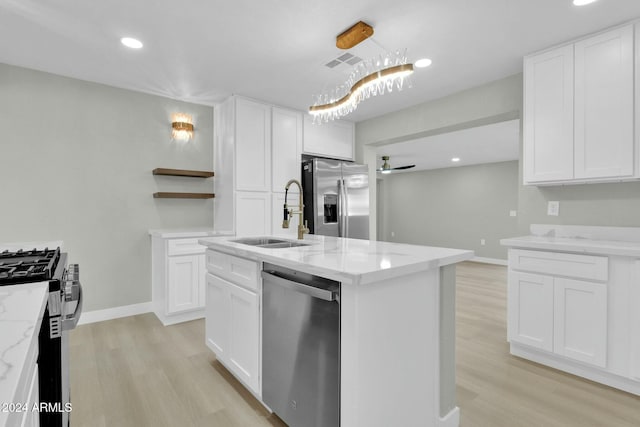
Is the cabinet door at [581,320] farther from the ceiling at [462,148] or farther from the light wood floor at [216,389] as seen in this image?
the ceiling at [462,148]

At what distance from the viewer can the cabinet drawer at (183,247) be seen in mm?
3176

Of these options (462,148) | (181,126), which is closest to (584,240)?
(462,148)

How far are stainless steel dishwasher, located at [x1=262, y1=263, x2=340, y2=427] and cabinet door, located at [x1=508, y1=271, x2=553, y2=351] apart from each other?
1901mm

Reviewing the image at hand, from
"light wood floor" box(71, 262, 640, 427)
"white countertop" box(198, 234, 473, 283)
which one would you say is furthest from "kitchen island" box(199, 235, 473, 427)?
"light wood floor" box(71, 262, 640, 427)

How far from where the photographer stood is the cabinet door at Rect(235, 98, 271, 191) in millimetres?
3656

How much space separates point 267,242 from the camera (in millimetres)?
2471

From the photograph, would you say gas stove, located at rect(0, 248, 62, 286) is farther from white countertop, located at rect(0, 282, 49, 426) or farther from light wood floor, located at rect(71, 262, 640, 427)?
light wood floor, located at rect(71, 262, 640, 427)

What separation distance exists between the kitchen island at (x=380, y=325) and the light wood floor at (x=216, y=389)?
0.25 meters

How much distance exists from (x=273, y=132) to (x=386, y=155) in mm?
3528

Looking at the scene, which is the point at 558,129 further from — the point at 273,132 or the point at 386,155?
the point at 386,155

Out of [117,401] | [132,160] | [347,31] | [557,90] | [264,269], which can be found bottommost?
[117,401]

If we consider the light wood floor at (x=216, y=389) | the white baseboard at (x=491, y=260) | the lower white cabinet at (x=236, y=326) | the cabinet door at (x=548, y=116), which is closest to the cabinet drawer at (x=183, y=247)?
the light wood floor at (x=216, y=389)

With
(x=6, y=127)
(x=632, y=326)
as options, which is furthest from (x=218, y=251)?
(x=632, y=326)

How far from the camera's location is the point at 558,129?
253 centimetres
